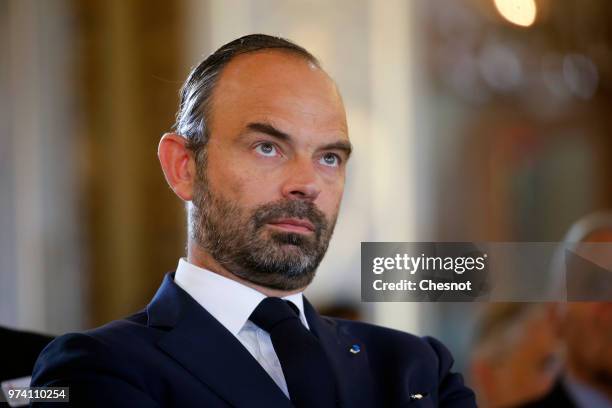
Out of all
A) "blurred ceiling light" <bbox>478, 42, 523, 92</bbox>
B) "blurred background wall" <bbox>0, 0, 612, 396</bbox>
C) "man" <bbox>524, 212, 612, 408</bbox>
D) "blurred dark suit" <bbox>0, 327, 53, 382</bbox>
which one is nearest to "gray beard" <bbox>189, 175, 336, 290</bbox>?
"blurred dark suit" <bbox>0, 327, 53, 382</bbox>

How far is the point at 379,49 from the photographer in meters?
3.46

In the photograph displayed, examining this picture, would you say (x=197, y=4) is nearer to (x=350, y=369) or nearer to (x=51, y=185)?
(x=51, y=185)

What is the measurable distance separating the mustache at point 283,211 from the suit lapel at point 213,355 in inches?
7.8

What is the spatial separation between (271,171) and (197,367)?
0.35 meters

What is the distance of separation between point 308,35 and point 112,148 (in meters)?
1.14

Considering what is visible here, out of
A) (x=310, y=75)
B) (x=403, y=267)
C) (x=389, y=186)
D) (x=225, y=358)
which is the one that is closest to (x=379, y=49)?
(x=389, y=186)

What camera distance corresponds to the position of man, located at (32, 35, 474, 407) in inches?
56.9

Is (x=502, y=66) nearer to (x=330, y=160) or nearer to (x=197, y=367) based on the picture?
(x=330, y=160)

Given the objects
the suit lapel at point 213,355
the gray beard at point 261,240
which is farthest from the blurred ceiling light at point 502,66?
the suit lapel at point 213,355

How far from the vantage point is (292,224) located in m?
1.50

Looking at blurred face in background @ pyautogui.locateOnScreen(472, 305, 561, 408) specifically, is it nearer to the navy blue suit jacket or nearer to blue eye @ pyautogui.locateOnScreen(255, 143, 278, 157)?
the navy blue suit jacket

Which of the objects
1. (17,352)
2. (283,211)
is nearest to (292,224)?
(283,211)

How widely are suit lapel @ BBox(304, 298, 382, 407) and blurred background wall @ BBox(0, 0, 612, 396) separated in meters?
1.19

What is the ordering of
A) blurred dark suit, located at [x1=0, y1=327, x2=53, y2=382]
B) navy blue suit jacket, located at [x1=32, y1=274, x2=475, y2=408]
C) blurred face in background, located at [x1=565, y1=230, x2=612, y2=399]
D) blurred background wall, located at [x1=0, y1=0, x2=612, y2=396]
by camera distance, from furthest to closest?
blurred background wall, located at [x1=0, y1=0, x2=612, y2=396], blurred face in background, located at [x1=565, y1=230, x2=612, y2=399], blurred dark suit, located at [x1=0, y1=327, x2=53, y2=382], navy blue suit jacket, located at [x1=32, y1=274, x2=475, y2=408]
